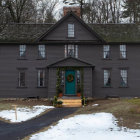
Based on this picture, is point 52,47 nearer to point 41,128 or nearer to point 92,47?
point 92,47

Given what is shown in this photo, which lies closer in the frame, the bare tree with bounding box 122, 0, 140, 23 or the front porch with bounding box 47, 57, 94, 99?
the front porch with bounding box 47, 57, 94, 99

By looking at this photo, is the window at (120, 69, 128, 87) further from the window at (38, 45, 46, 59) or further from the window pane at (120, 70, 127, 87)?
the window at (38, 45, 46, 59)

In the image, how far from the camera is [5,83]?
2550 cm

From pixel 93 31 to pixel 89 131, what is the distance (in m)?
15.3

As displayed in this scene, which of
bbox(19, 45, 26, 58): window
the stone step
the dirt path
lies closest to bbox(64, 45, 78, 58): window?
bbox(19, 45, 26, 58): window

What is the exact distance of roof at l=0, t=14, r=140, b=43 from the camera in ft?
84.5

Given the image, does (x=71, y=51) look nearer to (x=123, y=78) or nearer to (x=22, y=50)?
(x=22, y=50)

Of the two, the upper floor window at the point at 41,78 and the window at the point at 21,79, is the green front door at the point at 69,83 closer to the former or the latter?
the upper floor window at the point at 41,78

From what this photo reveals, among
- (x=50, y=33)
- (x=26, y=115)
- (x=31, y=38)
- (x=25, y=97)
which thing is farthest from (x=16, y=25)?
(x=26, y=115)

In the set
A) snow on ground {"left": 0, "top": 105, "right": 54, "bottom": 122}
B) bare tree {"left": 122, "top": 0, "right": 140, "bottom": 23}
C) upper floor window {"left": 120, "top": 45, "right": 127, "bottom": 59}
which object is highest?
bare tree {"left": 122, "top": 0, "right": 140, "bottom": 23}

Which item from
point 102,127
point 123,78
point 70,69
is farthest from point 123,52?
point 102,127

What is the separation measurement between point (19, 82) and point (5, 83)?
1.49 meters

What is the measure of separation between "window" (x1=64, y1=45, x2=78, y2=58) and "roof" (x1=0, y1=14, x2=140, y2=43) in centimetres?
264

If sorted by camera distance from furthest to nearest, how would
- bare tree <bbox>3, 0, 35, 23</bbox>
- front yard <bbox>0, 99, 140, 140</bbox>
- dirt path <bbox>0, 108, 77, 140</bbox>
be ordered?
bare tree <bbox>3, 0, 35, 23</bbox> → dirt path <bbox>0, 108, 77, 140</bbox> → front yard <bbox>0, 99, 140, 140</bbox>
